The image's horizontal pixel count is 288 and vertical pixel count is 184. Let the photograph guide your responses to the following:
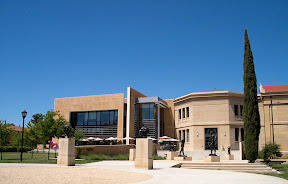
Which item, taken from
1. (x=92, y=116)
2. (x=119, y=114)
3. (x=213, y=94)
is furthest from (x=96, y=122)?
(x=213, y=94)

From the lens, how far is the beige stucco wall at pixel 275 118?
38375 mm

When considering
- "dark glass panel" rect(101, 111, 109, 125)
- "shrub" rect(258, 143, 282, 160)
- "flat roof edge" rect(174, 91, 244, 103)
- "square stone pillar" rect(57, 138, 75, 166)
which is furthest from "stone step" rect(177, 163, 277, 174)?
"dark glass panel" rect(101, 111, 109, 125)

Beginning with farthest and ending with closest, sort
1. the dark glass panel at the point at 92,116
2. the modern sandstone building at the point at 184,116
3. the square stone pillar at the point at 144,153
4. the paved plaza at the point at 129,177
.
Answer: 1. the dark glass panel at the point at 92,116
2. the modern sandstone building at the point at 184,116
3. the square stone pillar at the point at 144,153
4. the paved plaza at the point at 129,177

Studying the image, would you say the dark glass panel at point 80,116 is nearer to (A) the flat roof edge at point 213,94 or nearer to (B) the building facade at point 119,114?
(B) the building facade at point 119,114

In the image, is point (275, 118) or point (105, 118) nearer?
point (275, 118)

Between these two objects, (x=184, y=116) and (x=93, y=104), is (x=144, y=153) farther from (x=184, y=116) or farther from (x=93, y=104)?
(x=93, y=104)

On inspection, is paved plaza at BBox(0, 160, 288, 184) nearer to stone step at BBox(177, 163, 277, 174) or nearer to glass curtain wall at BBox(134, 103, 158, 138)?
stone step at BBox(177, 163, 277, 174)

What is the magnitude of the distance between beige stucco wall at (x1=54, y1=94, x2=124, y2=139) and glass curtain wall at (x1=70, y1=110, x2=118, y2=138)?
3.31 ft

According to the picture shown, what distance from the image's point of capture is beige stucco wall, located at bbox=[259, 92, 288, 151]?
38375 millimetres

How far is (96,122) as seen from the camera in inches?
1759

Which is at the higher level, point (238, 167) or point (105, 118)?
point (105, 118)

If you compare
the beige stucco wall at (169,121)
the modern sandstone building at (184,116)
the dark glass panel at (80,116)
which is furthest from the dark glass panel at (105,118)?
the beige stucco wall at (169,121)

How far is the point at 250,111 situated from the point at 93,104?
26.6m

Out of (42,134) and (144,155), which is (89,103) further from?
(144,155)
